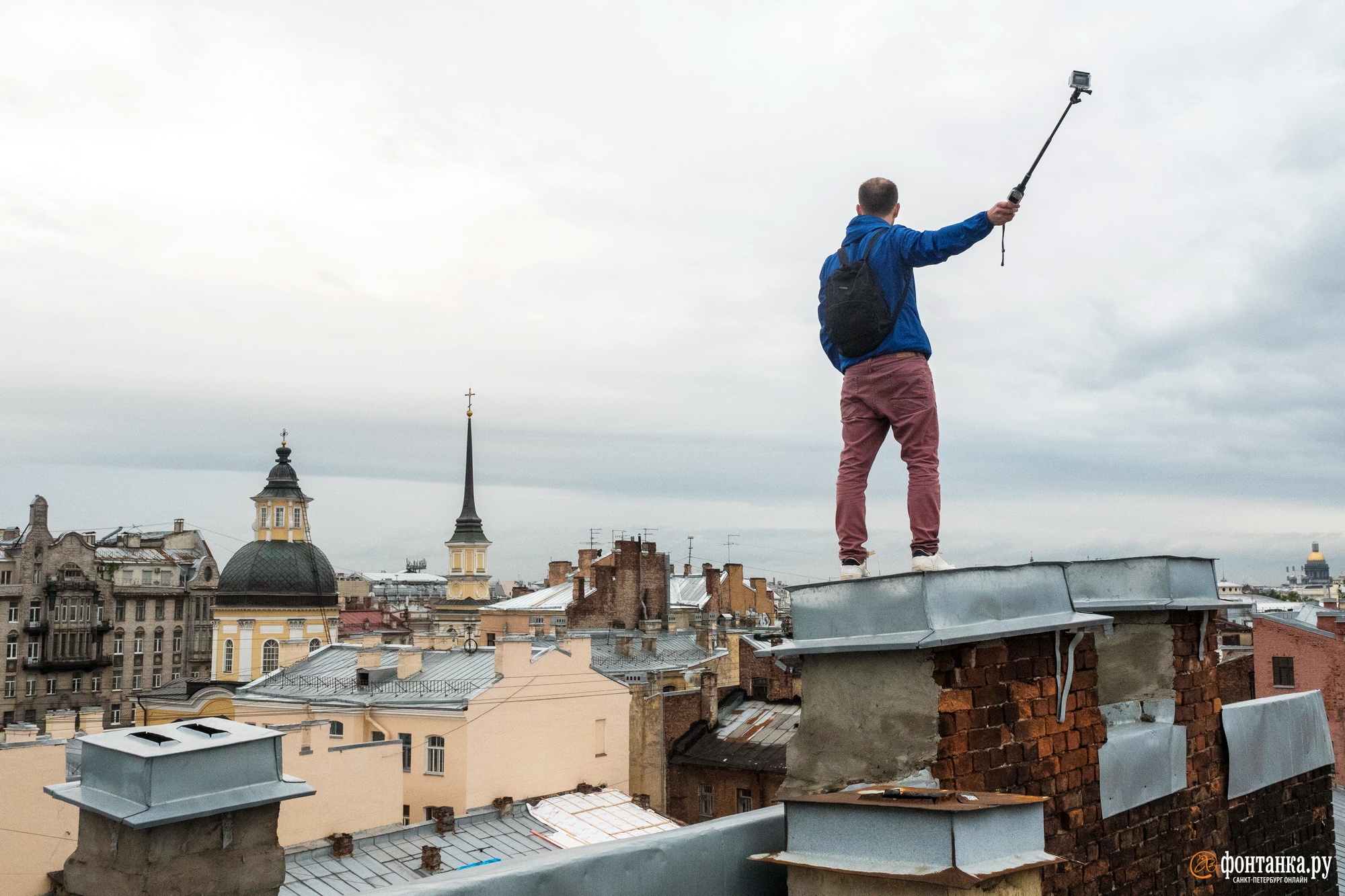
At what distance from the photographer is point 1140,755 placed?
5301 millimetres

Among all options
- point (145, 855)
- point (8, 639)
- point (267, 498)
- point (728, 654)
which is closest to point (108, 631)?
point (8, 639)

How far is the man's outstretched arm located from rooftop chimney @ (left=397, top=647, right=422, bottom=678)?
84.0 ft

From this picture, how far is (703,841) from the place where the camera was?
4.11 metres

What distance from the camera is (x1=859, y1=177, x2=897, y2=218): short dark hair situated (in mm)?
5340

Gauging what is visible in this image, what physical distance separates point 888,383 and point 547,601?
50364mm

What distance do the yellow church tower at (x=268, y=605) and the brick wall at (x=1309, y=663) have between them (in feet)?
117

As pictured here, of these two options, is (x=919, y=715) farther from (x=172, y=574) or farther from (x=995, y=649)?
(x=172, y=574)

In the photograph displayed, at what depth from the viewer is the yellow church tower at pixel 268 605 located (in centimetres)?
4706

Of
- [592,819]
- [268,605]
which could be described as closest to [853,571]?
[592,819]

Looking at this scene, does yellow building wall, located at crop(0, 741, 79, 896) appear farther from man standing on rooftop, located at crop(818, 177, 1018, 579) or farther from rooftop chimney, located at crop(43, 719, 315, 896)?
man standing on rooftop, located at crop(818, 177, 1018, 579)

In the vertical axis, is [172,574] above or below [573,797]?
above

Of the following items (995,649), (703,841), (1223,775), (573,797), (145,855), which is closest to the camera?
(145,855)

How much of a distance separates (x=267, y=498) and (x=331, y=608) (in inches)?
243

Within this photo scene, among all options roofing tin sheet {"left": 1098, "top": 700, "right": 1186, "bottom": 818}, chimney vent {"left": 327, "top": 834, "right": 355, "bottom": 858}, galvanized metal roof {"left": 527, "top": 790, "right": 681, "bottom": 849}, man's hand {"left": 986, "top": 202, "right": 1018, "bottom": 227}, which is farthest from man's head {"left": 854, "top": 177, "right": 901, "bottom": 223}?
galvanized metal roof {"left": 527, "top": 790, "right": 681, "bottom": 849}
